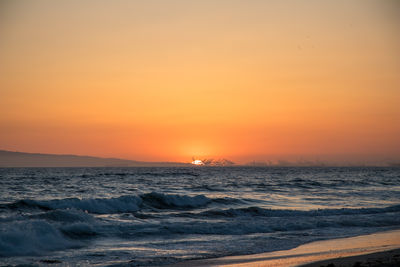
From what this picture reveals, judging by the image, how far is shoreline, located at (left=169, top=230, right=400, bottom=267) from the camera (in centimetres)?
1137

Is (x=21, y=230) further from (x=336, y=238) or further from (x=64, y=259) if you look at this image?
(x=336, y=238)

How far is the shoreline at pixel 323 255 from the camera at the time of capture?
448 inches

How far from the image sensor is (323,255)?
12609 millimetres

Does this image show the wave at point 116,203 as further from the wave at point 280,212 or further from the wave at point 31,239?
the wave at point 31,239

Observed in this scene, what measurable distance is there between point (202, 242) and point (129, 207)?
11781mm

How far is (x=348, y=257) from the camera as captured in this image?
1192cm

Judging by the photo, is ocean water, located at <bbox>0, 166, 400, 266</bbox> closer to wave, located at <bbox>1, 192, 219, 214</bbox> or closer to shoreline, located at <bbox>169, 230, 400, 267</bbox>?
wave, located at <bbox>1, 192, 219, 214</bbox>

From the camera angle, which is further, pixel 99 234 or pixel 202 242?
pixel 99 234

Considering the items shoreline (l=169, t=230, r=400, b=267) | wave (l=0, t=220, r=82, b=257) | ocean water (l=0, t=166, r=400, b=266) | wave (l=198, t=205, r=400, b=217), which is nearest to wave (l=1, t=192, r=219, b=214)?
ocean water (l=0, t=166, r=400, b=266)

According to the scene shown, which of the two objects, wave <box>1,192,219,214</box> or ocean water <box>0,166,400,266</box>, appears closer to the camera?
ocean water <box>0,166,400,266</box>

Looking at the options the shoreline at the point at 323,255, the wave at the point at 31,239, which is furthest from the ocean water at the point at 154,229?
the shoreline at the point at 323,255

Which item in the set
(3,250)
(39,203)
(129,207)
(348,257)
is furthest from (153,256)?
(39,203)

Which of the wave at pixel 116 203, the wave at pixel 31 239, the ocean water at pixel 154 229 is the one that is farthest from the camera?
the wave at pixel 116 203

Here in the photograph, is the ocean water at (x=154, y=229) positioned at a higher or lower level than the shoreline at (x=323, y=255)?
lower
